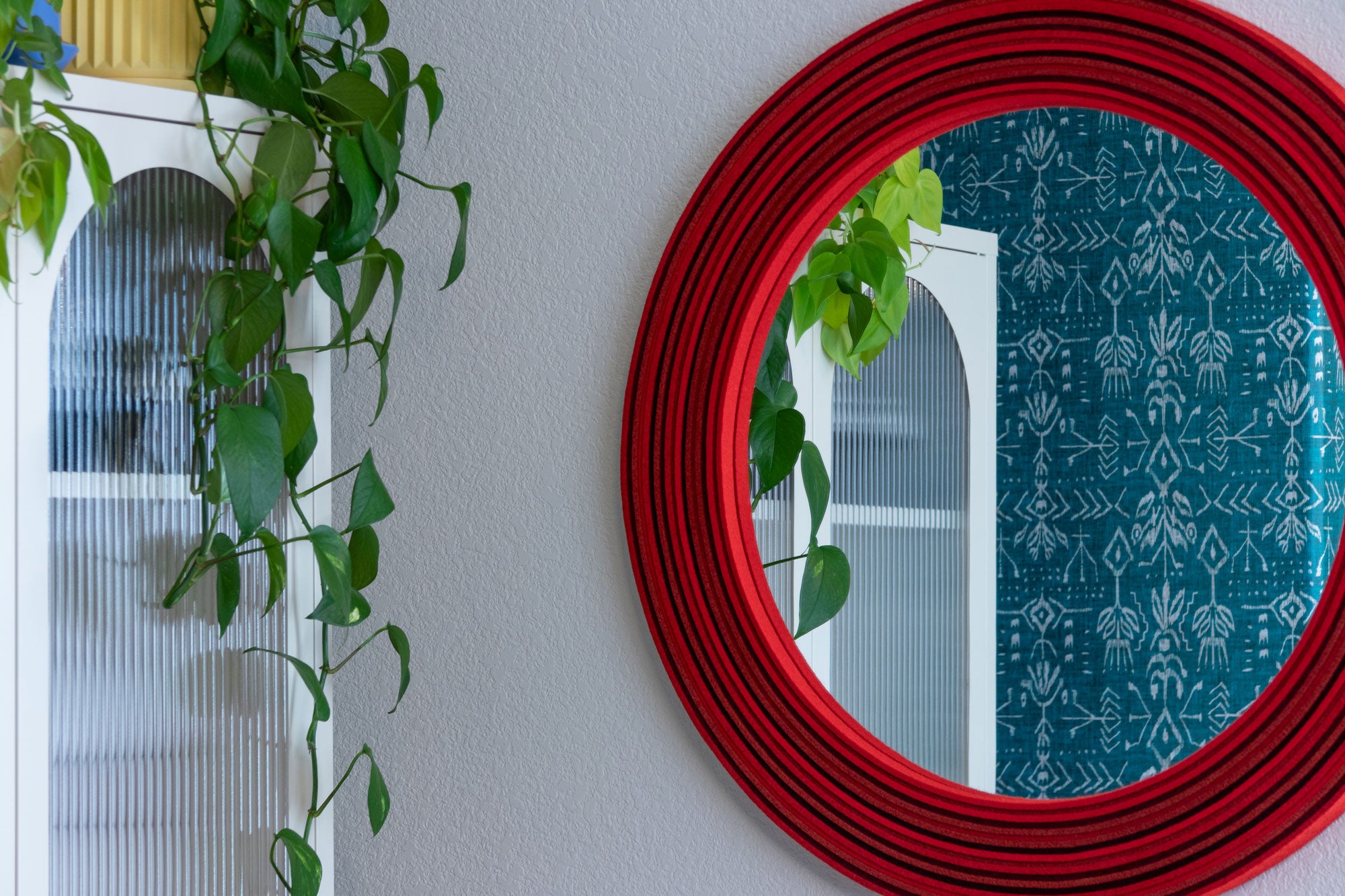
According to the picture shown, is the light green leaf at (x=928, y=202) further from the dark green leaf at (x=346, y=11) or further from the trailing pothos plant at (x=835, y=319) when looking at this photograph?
the dark green leaf at (x=346, y=11)

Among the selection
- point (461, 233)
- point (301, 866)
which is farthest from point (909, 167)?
point (301, 866)

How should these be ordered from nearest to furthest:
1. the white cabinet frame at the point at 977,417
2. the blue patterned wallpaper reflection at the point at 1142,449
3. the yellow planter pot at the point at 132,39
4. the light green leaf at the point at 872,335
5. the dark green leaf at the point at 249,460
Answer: the blue patterned wallpaper reflection at the point at 1142,449, the white cabinet frame at the point at 977,417, the light green leaf at the point at 872,335, the dark green leaf at the point at 249,460, the yellow planter pot at the point at 132,39

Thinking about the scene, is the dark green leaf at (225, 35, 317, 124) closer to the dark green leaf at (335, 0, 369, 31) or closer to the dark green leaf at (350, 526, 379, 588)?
the dark green leaf at (335, 0, 369, 31)

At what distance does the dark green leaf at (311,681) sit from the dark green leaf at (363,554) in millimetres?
107

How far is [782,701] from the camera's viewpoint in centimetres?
131

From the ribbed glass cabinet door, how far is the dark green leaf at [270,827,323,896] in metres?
0.04

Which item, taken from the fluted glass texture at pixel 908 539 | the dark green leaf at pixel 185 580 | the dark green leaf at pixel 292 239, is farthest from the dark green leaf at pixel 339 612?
the fluted glass texture at pixel 908 539

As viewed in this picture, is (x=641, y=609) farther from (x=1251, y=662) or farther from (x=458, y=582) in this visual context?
(x=1251, y=662)

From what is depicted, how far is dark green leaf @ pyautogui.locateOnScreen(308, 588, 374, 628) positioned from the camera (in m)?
1.48

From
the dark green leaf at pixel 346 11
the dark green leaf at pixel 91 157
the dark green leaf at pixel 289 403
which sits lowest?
the dark green leaf at pixel 289 403

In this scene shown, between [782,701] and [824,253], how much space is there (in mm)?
435

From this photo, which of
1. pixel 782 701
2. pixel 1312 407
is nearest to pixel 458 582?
pixel 782 701

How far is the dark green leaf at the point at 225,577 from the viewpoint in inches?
57.7

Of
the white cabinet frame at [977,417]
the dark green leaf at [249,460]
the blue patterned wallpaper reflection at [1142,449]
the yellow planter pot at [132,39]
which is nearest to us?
the blue patterned wallpaper reflection at [1142,449]
